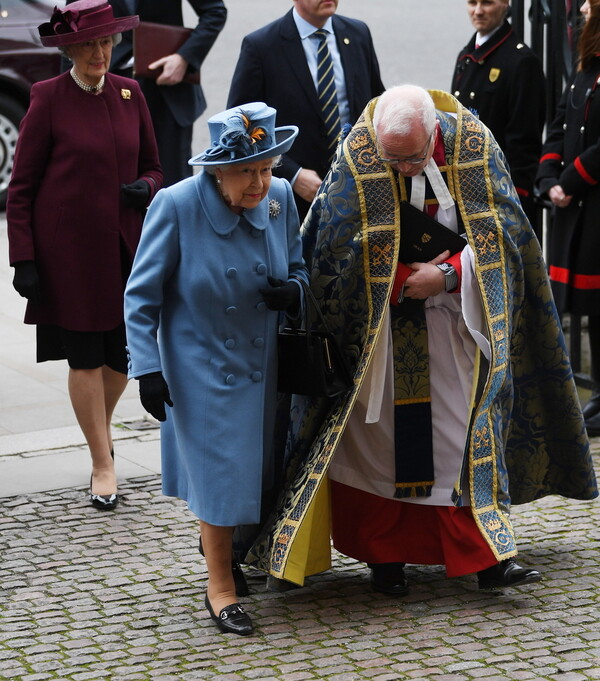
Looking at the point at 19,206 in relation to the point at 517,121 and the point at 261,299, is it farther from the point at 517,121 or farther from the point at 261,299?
the point at 517,121

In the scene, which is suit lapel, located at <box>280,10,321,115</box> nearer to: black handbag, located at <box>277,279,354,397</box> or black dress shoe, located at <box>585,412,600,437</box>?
black dress shoe, located at <box>585,412,600,437</box>

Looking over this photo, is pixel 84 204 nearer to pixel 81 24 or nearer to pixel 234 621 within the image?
pixel 81 24

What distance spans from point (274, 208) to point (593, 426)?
2.69 metres

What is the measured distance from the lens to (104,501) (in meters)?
5.72

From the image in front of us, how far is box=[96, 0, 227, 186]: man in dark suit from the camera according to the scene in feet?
23.4

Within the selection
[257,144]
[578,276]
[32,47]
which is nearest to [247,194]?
[257,144]

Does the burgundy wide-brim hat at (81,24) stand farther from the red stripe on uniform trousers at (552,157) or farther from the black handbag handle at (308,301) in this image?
the red stripe on uniform trousers at (552,157)

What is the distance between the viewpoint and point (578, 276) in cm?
680

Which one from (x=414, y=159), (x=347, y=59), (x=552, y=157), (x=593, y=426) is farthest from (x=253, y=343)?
(x=552, y=157)

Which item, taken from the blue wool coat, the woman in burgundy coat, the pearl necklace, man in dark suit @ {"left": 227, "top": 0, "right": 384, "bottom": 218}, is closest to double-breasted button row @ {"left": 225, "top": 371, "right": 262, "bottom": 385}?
the blue wool coat

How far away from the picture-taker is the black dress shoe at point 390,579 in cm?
479

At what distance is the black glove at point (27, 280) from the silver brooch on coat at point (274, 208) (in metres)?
1.37

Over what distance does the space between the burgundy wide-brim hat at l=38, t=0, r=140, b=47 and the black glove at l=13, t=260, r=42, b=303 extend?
2.75ft

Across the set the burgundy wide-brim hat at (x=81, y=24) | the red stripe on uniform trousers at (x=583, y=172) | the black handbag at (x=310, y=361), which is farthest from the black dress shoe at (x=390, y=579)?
the red stripe on uniform trousers at (x=583, y=172)
